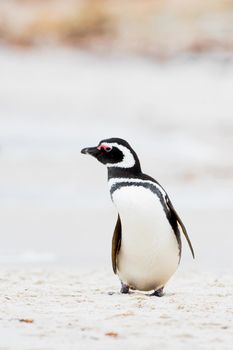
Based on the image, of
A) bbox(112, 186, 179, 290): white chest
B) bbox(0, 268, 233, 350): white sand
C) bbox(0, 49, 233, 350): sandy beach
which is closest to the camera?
bbox(0, 268, 233, 350): white sand

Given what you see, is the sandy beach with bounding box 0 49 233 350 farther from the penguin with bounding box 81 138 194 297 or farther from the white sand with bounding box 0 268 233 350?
the penguin with bounding box 81 138 194 297

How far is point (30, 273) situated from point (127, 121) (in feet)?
55.4

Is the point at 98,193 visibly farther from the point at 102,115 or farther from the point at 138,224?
the point at 102,115

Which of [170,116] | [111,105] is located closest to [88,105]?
[111,105]

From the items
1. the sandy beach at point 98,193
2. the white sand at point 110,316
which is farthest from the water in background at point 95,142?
the white sand at point 110,316

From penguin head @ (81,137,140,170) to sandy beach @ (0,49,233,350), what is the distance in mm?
644

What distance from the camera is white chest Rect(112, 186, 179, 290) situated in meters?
5.01

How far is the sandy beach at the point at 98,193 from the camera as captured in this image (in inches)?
162

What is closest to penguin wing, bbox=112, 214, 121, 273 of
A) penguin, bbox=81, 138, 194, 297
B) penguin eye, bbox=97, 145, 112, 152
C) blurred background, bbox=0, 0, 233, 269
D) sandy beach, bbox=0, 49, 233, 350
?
penguin, bbox=81, 138, 194, 297

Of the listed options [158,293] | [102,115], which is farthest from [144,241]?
[102,115]

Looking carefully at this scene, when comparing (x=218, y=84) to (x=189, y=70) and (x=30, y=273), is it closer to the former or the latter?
(x=189, y=70)

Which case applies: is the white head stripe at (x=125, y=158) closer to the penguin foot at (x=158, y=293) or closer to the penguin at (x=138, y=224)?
the penguin at (x=138, y=224)

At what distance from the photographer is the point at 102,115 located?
23906 mm

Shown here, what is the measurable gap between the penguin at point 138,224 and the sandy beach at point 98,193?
126mm
